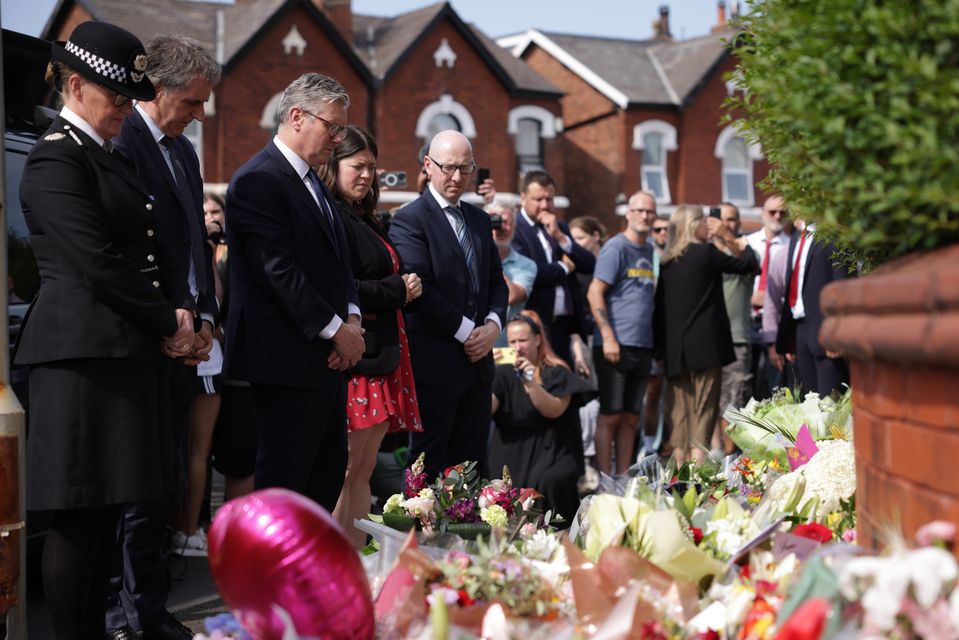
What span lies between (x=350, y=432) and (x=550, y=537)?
2050 millimetres

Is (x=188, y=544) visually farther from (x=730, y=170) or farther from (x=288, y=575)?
(x=730, y=170)

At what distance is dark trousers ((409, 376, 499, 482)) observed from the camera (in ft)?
17.3

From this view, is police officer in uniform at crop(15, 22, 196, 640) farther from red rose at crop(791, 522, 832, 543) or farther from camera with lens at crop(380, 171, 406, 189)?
camera with lens at crop(380, 171, 406, 189)

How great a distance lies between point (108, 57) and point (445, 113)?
81.0 ft

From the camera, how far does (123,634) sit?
4219 mm

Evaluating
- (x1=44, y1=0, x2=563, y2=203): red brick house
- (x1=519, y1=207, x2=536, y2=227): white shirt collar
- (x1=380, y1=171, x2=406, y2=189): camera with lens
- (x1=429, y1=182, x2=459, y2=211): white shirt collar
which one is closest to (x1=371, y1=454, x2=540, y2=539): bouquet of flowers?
(x1=429, y1=182, x2=459, y2=211): white shirt collar

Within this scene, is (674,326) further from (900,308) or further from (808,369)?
(900,308)

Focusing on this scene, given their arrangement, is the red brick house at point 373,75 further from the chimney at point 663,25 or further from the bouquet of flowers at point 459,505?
the bouquet of flowers at point 459,505

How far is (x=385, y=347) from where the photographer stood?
4930 mm

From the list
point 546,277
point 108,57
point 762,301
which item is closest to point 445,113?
point 762,301

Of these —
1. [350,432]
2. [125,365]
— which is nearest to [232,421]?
[350,432]

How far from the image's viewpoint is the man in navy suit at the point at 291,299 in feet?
13.7

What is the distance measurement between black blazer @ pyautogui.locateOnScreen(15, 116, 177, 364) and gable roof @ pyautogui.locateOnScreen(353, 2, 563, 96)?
2391 centimetres

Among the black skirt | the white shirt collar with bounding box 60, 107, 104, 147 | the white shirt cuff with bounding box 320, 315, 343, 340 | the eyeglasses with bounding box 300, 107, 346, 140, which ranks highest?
the eyeglasses with bounding box 300, 107, 346, 140
